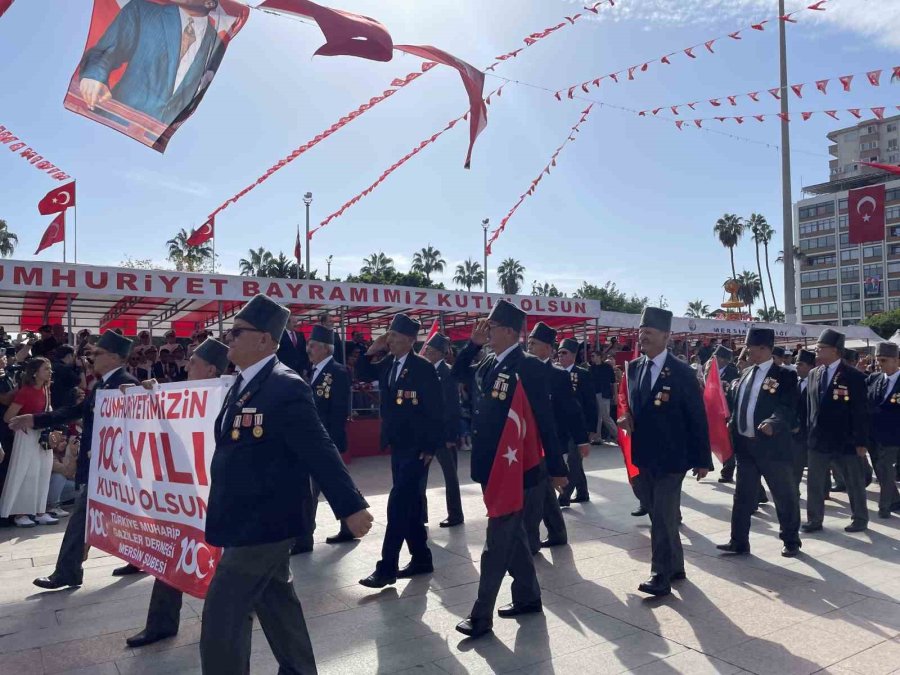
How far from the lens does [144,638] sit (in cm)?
427

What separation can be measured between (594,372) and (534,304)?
7.96 feet

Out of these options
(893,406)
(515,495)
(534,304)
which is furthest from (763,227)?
(515,495)

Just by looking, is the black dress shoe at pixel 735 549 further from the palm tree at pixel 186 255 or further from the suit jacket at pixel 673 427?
the palm tree at pixel 186 255

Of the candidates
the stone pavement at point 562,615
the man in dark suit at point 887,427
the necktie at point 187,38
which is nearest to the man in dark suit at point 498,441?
the stone pavement at point 562,615

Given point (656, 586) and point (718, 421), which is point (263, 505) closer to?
point (656, 586)

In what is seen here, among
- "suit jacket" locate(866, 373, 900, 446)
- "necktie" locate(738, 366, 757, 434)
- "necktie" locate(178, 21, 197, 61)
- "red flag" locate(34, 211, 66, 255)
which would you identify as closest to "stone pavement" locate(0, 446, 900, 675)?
"necktie" locate(738, 366, 757, 434)

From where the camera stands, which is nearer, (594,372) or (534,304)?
(594,372)

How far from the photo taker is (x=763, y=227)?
80.8 m

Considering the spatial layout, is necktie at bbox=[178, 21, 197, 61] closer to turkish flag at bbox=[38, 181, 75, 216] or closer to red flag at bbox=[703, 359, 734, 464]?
red flag at bbox=[703, 359, 734, 464]

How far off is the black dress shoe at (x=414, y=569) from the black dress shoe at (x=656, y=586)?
5.55 ft

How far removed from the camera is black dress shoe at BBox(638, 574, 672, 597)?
16.4 ft

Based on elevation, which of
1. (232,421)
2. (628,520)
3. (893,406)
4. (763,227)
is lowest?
(628,520)

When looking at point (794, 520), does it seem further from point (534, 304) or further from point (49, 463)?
point (534, 304)

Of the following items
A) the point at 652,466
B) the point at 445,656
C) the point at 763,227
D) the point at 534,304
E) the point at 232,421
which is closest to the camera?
the point at 232,421
